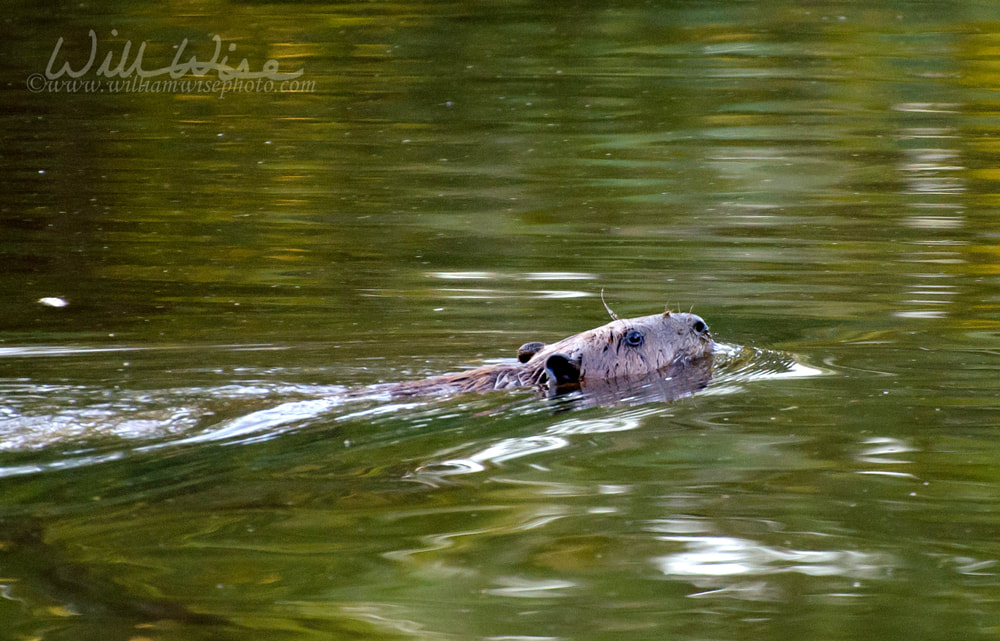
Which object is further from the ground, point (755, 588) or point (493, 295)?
point (493, 295)

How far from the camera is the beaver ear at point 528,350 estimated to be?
20.7 feet

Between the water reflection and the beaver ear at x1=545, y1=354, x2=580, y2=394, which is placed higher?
the beaver ear at x1=545, y1=354, x2=580, y2=394

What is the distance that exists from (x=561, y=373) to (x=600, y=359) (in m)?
0.29

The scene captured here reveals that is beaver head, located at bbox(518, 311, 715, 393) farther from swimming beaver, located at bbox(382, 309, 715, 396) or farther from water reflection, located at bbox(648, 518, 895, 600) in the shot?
water reflection, located at bbox(648, 518, 895, 600)

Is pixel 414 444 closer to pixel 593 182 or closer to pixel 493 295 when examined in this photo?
pixel 493 295

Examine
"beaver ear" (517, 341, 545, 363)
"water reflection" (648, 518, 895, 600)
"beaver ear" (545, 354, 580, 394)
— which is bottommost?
"water reflection" (648, 518, 895, 600)

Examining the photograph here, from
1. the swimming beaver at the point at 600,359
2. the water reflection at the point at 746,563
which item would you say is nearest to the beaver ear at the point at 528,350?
the swimming beaver at the point at 600,359

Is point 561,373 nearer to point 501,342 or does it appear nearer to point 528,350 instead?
→ point 528,350

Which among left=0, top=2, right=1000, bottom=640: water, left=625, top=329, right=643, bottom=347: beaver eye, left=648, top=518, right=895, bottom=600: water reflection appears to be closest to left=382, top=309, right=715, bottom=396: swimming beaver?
left=625, top=329, right=643, bottom=347: beaver eye

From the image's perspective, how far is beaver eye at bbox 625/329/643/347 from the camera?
6.41 metres

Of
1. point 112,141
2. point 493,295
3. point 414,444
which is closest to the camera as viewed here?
point 414,444

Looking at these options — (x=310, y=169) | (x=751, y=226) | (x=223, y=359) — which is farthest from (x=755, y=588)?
(x=310, y=169)

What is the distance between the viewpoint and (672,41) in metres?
16.1

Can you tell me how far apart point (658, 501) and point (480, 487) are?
1.90ft
